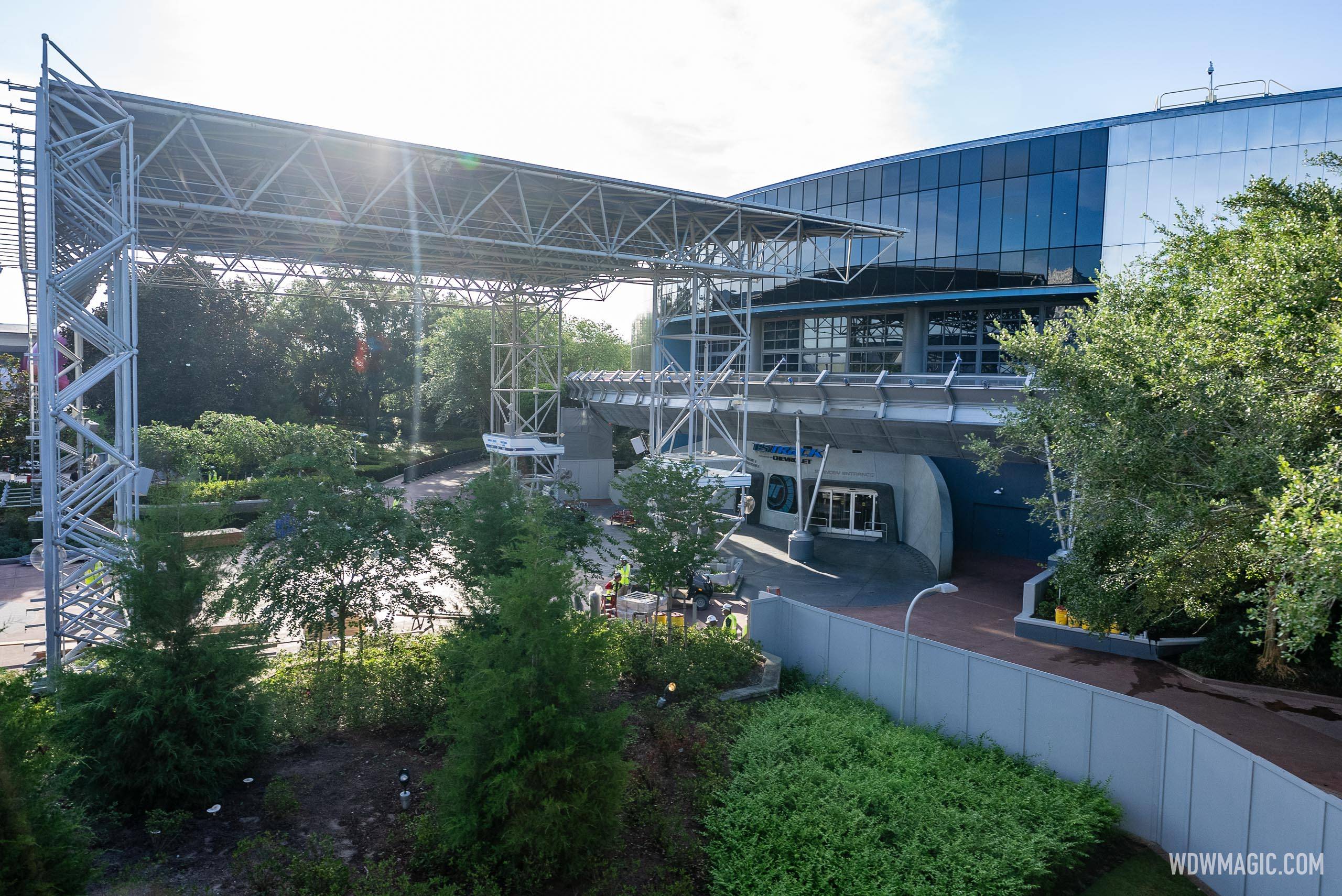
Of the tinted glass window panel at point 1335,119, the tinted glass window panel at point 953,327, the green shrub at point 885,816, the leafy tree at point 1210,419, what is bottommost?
the green shrub at point 885,816

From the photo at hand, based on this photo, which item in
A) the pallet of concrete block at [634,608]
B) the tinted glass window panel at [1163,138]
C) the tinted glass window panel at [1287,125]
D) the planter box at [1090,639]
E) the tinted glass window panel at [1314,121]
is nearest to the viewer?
the planter box at [1090,639]

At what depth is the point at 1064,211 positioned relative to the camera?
26.7 meters

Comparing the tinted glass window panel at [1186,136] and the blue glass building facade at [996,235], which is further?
the tinted glass window panel at [1186,136]

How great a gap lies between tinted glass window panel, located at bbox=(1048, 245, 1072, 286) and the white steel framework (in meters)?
6.31

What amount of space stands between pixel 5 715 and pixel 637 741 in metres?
7.54

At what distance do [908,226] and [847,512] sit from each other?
1209 cm

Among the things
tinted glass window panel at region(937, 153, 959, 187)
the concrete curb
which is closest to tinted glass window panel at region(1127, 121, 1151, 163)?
tinted glass window panel at region(937, 153, 959, 187)

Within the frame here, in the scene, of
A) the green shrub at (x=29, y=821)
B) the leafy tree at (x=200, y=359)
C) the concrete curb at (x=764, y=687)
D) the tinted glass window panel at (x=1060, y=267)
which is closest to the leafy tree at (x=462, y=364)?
the leafy tree at (x=200, y=359)

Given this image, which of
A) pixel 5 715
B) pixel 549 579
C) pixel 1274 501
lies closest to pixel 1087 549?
pixel 1274 501

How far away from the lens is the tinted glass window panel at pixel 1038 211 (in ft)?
88.8

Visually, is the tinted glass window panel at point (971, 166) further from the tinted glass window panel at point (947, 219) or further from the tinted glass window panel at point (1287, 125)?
the tinted glass window panel at point (1287, 125)

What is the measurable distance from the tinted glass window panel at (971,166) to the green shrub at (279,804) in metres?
29.5

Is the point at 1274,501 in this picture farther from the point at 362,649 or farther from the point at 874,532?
the point at 874,532

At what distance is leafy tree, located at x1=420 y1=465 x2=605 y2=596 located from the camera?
480 inches
